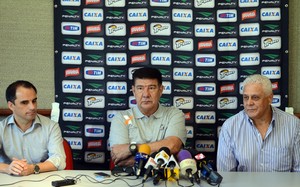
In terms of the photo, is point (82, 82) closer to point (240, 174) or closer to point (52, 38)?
point (52, 38)

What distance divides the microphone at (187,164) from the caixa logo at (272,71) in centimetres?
161

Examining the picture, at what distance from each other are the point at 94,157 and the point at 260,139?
1.59 m

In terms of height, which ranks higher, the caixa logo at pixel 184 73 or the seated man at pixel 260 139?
the caixa logo at pixel 184 73

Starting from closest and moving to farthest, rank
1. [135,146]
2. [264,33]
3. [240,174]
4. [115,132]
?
1. [240,174]
2. [135,146]
3. [115,132]
4. [264,33]

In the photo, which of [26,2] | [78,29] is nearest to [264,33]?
[78,29]

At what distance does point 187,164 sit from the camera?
6.98ft

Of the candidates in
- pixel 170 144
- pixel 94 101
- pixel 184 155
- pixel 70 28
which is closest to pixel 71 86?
pixel 94 101

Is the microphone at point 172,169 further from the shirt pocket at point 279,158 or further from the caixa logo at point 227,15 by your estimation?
the caixa logo at point 227,15

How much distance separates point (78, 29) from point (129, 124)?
1071 millimetres

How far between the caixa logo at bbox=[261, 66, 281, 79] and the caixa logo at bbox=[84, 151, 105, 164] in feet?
5.56

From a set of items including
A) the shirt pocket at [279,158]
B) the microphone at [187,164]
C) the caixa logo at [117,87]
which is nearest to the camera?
the microphone at [187,164]

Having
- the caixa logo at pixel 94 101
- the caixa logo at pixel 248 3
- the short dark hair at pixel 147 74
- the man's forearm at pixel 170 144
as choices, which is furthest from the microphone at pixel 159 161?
the caixa logo at pixel 248 3

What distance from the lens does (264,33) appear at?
3.47m

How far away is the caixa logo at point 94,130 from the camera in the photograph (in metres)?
3.60
